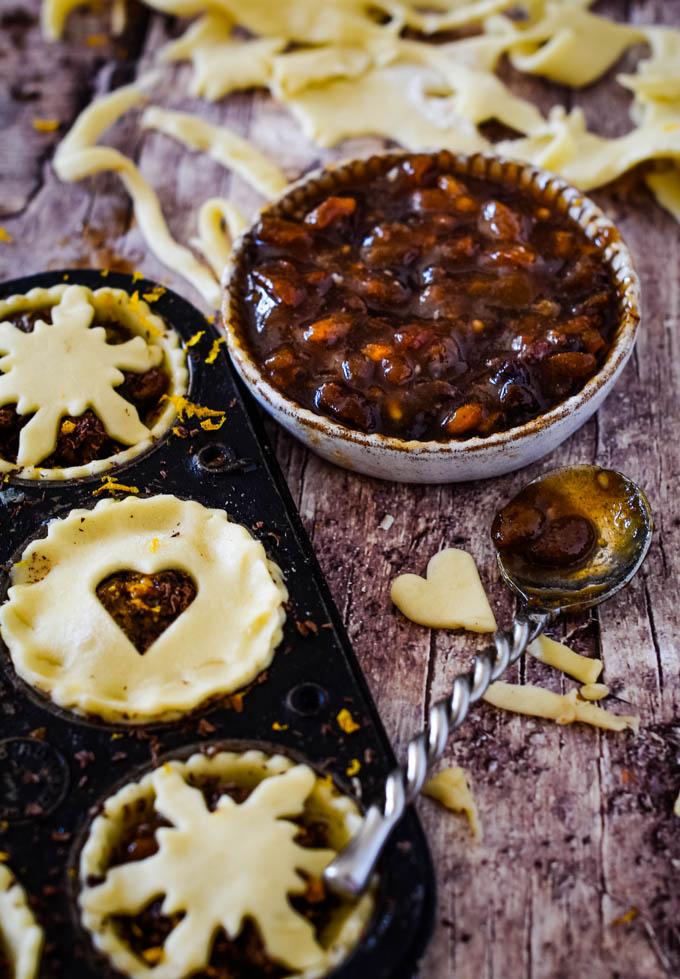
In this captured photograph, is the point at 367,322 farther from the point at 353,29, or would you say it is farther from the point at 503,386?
the point at 353,29

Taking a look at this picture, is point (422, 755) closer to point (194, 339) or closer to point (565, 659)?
point (565, 659)

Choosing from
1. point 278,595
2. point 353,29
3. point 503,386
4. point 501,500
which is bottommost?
point 501,500

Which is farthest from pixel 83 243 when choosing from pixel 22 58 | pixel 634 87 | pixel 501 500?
pixel 634 87

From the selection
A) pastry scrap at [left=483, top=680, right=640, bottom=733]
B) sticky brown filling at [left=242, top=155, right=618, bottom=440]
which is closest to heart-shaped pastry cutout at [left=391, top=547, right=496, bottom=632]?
pastry scrap at [left=483, top=680, right=640, bottom=733]

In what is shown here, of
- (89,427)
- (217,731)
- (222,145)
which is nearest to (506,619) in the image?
(217,731)

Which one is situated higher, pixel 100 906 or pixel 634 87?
pixel 634 87

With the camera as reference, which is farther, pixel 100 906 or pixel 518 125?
pixel 518 125
